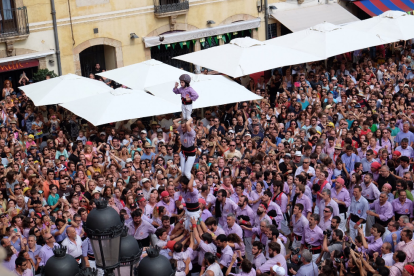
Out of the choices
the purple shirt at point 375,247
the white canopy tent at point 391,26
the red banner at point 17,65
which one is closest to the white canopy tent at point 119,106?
the red banner at point 17,65

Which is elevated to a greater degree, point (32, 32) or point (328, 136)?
point (32, 32)

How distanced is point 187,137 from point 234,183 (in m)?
2.59

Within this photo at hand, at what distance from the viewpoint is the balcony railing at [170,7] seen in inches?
907

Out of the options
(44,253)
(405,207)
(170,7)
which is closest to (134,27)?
(170,7)

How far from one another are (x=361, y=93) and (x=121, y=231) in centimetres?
1392

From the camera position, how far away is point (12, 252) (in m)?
9.30

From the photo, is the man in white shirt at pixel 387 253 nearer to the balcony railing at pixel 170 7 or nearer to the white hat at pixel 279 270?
the white hat at pixel 279 270

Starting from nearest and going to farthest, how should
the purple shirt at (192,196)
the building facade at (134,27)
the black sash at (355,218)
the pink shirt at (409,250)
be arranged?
the pink shirt at (409,250), the purple shirt at (192,196), the black sash at (355,218), the building facade at (134,27)

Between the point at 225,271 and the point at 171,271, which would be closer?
the point at 171,271

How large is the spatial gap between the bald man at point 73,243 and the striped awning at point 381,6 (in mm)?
22594

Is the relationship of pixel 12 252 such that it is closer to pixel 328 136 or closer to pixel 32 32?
pixel 328 136

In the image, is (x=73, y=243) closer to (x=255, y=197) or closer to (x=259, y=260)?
(x=259, y=260)

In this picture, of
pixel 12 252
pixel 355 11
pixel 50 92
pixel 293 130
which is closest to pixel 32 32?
pixel 50 92

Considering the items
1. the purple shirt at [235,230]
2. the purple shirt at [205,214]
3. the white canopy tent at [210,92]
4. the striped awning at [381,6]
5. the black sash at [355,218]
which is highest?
the striped awning at [381,6]
